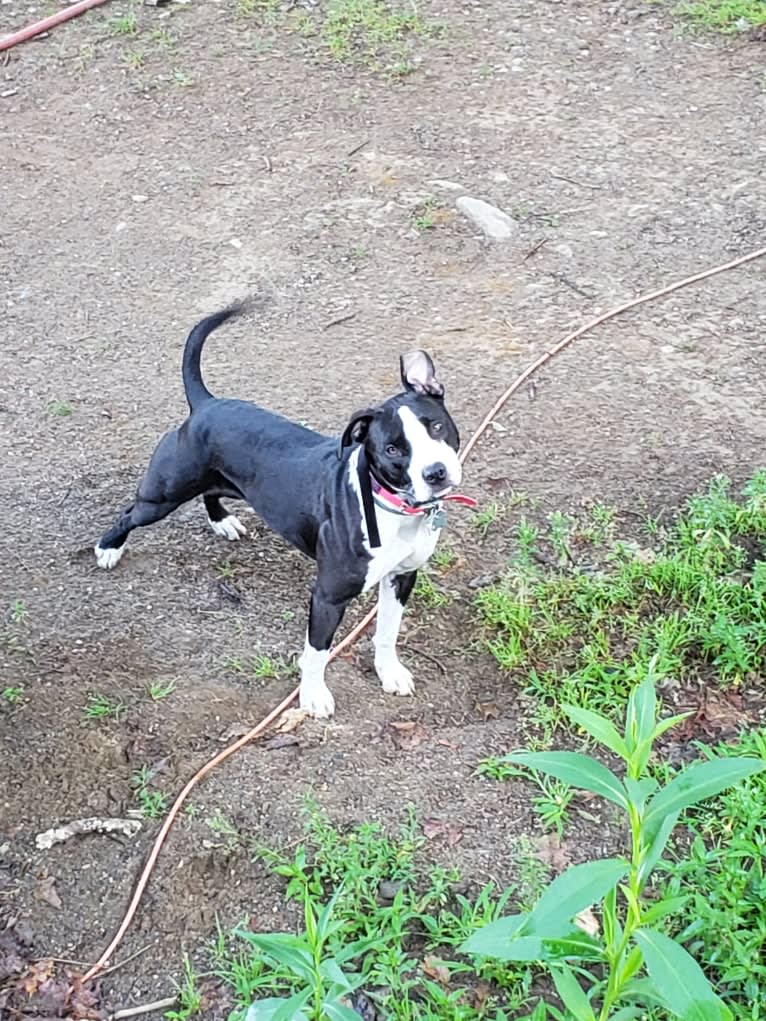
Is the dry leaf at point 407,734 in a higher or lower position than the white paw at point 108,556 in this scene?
lower

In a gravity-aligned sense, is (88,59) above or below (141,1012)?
above

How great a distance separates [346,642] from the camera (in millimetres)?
3846

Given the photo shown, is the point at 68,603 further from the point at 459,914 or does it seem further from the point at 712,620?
the point at 712,620

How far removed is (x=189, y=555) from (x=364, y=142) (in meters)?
3.30

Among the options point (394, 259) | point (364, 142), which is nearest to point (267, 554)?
point (394, 259)

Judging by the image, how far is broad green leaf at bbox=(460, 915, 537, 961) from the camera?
6.37 feet

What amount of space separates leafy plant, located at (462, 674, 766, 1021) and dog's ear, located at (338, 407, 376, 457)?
125cm

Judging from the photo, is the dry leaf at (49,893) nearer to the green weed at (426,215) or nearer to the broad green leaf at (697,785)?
the broad green leaf at (697,785)

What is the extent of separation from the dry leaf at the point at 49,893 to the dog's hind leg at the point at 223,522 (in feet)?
4.88

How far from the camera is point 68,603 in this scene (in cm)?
399

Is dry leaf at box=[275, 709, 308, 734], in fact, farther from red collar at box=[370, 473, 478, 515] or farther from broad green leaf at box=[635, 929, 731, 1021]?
broad green leaf at box=[635, 929, 731, 1021]

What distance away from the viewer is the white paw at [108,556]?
4.12 metres

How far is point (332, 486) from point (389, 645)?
0.55 m

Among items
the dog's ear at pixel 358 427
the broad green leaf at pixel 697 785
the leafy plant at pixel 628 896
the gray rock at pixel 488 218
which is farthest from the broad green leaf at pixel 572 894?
the gray rock at pixel 488 218
